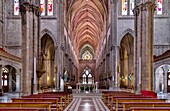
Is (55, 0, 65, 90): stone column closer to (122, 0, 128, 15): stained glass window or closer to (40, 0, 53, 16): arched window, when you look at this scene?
(40, 0, 53, 16): arched window

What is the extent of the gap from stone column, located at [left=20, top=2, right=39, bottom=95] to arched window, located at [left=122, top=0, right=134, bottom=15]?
980 inches

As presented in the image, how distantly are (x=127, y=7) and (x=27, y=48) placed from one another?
26805mm

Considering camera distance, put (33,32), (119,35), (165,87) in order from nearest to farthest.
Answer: (33,32), (165,87), (119,35)

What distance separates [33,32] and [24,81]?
440 cm

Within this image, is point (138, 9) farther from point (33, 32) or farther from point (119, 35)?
point (119, 35)

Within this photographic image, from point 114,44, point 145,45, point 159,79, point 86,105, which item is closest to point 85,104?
point 86,105

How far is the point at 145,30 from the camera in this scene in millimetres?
26484

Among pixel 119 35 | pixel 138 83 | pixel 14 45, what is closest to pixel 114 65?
pixel 119 35

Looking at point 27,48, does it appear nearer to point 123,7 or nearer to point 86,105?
point 86,105

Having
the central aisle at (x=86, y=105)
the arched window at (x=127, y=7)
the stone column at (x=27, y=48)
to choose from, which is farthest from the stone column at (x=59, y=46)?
the stone column at (x=27, y=48)

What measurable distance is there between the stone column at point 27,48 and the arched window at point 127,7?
2489 cm

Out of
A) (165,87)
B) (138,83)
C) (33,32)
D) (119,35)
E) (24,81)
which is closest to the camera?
(24,81)

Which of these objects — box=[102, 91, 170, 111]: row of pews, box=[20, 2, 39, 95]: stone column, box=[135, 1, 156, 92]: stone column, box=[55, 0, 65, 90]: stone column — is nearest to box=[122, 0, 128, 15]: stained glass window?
box=[55, 0, 65, 90]: stone column

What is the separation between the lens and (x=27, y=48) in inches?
968
